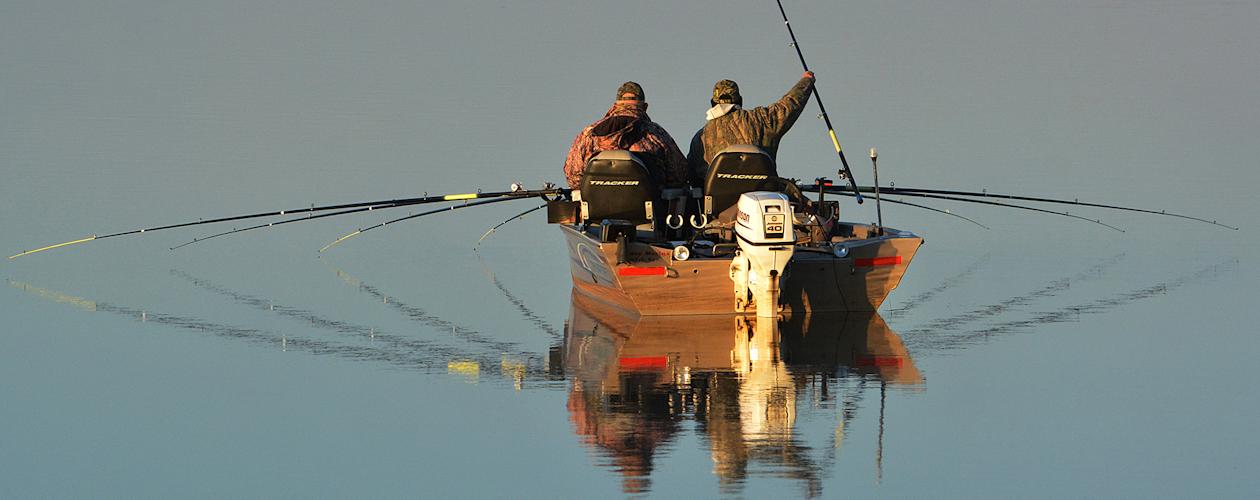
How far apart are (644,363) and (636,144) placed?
16.4 ft

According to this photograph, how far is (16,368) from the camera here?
1466 centimetres

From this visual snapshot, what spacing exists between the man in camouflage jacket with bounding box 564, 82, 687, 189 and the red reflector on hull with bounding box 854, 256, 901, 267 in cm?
246

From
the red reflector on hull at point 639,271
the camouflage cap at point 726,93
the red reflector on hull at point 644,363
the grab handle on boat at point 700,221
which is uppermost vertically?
the camouflage cap at point 726,93

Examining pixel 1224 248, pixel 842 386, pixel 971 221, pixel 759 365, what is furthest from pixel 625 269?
pixel 971 221

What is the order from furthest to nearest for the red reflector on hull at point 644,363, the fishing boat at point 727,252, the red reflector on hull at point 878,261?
the red reflector on hull at point 878,261 → the fishing boat at point 727,252 → the red reflector on hull at point 644,363

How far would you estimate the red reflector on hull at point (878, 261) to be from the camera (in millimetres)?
17344

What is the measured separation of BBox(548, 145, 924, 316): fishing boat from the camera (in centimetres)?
1661

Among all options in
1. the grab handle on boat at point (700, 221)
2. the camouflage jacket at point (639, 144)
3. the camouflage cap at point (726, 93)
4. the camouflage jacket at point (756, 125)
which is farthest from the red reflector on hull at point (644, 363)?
the camouflage cap at point (726, 93)

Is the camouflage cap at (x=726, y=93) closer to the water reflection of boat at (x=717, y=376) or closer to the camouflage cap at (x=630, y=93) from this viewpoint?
the camouflage cap at (x=630, y=93)

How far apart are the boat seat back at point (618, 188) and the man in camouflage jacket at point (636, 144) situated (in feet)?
3.07

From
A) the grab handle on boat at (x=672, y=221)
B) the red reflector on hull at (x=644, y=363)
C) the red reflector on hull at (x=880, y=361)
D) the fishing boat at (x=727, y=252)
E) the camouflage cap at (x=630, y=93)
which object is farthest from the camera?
the camouflage cap at (x=630, y=93)

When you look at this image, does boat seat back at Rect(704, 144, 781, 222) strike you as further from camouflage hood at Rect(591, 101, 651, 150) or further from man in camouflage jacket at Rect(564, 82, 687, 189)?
camouflage hood at Rect(591, 101, 651, 150)

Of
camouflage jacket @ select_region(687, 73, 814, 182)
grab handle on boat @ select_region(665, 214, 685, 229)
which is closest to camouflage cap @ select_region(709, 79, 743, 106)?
camouflage jacket @ select_region(687, 73, 814, 182)

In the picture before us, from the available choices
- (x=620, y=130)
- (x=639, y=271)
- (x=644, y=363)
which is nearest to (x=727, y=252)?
(x=639, y=271)
